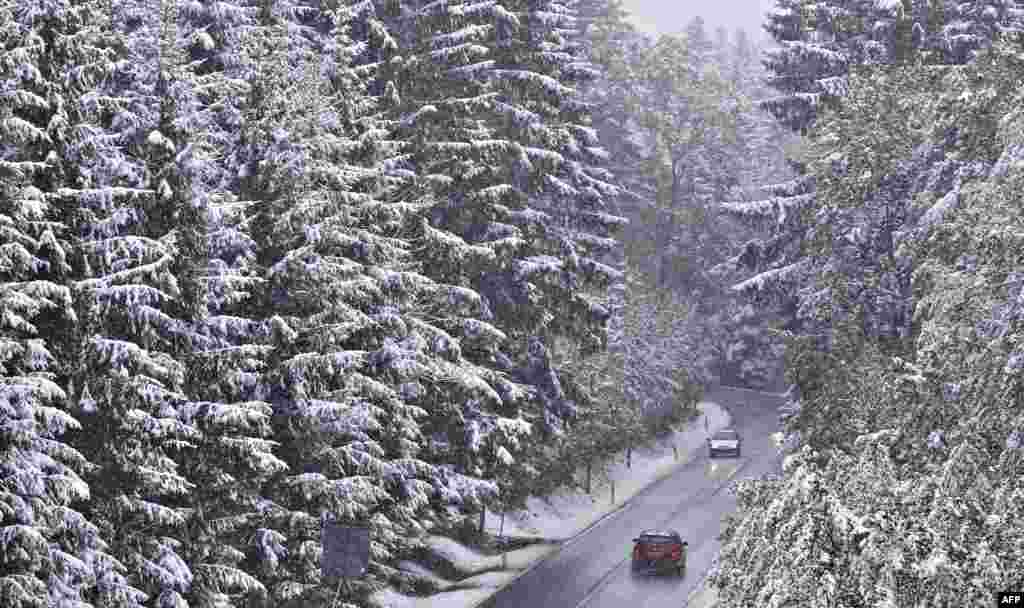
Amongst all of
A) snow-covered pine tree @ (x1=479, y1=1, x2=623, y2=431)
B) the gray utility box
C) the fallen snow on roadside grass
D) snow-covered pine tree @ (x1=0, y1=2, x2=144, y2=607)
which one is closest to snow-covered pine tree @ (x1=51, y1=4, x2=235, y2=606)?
snow-covered pine tree @ (x1=0, y1=2, x2=144, y2=607)

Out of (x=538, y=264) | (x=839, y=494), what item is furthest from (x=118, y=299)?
(x=538, y=264)

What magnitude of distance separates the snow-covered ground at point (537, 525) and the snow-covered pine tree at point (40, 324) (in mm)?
11063

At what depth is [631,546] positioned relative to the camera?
38.0 meters

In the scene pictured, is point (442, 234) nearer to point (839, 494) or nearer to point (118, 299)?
point (118, 299)

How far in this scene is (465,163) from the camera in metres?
28.5

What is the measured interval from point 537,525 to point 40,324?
25317 mm

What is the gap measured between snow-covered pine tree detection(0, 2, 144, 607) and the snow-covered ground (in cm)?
1106

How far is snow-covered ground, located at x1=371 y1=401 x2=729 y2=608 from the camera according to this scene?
3024cm

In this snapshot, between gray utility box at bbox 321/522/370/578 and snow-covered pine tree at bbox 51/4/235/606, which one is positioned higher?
snow-covered pine tree at bbox 51/4/235/606

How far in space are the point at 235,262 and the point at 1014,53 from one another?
47.3 ft

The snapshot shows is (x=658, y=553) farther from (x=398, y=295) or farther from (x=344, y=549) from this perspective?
(x=344, y=549)

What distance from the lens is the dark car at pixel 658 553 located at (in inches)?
1320

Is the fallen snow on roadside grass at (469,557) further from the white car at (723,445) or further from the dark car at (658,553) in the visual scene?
the white car at (723,445)

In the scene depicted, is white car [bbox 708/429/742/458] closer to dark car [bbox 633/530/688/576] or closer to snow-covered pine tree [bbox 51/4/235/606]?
dark car [bbox 633/530/688/576]
